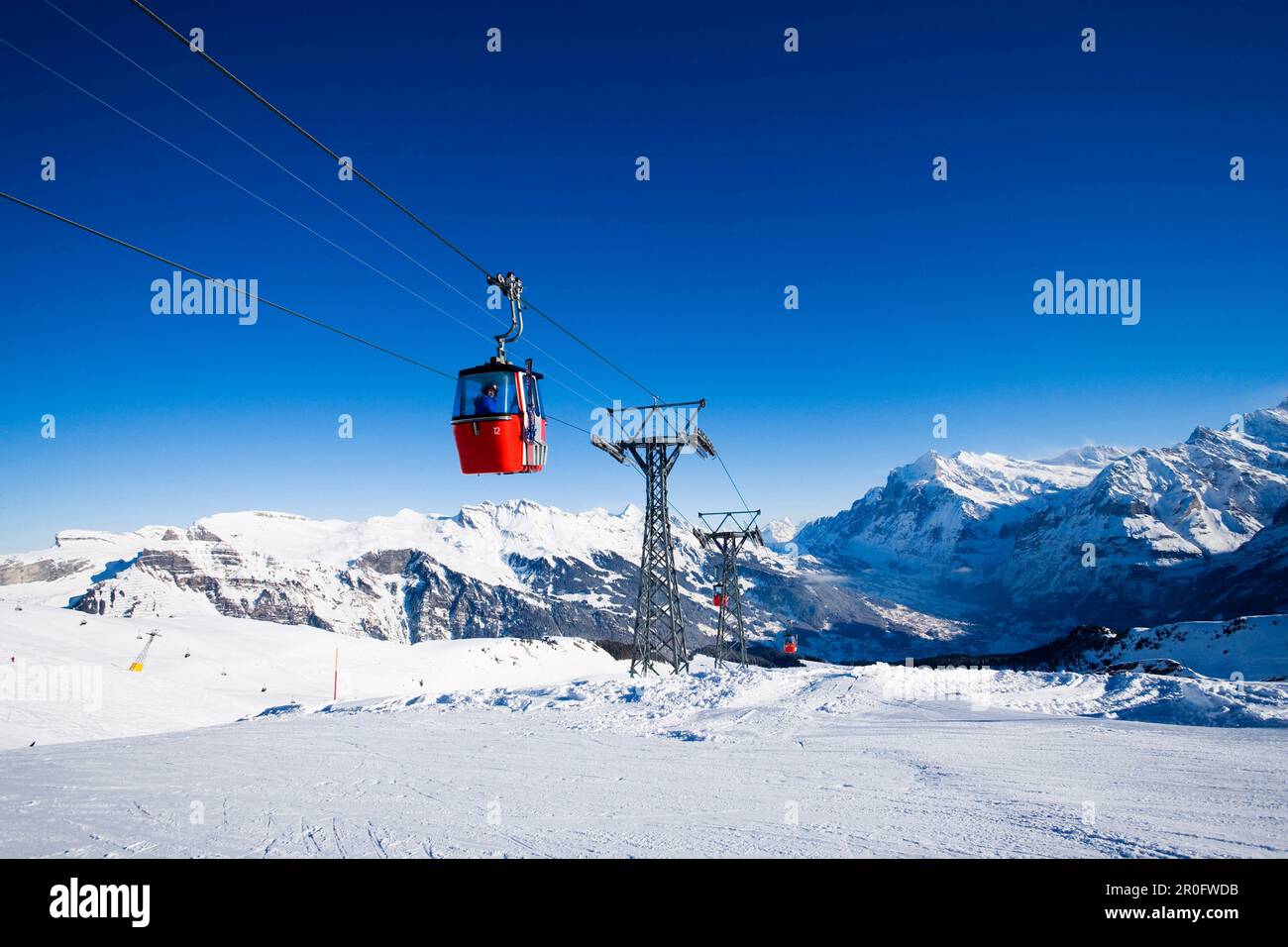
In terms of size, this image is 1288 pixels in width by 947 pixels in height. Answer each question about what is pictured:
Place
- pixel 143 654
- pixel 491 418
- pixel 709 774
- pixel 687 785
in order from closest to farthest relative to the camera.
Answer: pixel 687 785, pixel 709 774, pixel 491 418, pixel 143 654

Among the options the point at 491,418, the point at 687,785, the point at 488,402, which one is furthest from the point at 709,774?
the point at 488,402

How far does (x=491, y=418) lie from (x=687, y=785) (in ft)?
26.7

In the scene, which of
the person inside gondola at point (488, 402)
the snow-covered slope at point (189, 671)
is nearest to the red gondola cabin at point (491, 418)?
the person inside gondola at point (488, 402)

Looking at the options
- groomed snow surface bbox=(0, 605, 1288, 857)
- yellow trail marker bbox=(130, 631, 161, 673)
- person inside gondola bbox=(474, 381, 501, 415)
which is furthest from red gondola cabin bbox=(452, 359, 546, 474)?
yellow trail marker bbox=(130, 631, 161, 673)

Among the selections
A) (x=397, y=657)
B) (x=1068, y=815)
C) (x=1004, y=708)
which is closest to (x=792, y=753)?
(x=1068, y=815)

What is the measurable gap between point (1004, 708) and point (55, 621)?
47.6 meters

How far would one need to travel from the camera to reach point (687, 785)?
31.5 ft

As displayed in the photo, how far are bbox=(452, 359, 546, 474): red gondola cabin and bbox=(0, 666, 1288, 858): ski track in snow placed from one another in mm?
5764

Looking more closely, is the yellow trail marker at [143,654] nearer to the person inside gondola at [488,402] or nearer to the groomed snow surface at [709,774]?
the groomed snow surface at [709,774]

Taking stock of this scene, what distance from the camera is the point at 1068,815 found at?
7617mm

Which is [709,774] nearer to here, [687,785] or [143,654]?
[687,785]

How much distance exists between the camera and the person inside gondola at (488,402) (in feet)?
46.4

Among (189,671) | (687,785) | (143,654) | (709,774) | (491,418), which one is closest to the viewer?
(687,785)
